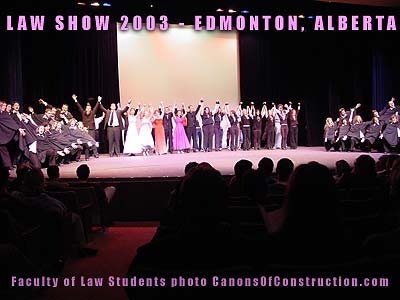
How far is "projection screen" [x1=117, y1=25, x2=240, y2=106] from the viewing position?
643 inches

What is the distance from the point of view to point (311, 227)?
1872 mm

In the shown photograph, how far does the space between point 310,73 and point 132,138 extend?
7035 mm

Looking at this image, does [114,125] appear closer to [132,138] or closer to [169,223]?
[132,138]

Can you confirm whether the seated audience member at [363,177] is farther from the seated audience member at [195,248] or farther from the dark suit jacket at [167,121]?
the dark suit jacket at [167,121]

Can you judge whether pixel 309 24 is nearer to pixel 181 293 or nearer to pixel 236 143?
pixel 236 143

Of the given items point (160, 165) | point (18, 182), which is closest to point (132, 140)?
point (160, 165)

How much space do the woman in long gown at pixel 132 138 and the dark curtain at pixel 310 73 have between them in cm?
518

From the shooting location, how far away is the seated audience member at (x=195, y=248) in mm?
1767

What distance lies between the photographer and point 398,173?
2244 millimetres

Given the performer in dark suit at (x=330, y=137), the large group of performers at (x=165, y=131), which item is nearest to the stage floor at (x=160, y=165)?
the large group of performers at (x=165, y=131)

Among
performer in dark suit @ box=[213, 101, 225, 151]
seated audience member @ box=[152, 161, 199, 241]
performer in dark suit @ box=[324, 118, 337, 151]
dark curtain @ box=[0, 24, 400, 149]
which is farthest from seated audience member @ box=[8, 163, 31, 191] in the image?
performer in dark suit @ box=[213, 101, 225, 151]

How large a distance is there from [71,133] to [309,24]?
8331 millimetres

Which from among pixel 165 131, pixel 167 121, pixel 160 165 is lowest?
pixel 160 165

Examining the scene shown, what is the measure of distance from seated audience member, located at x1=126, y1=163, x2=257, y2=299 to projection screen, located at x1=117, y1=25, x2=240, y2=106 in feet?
48.1
